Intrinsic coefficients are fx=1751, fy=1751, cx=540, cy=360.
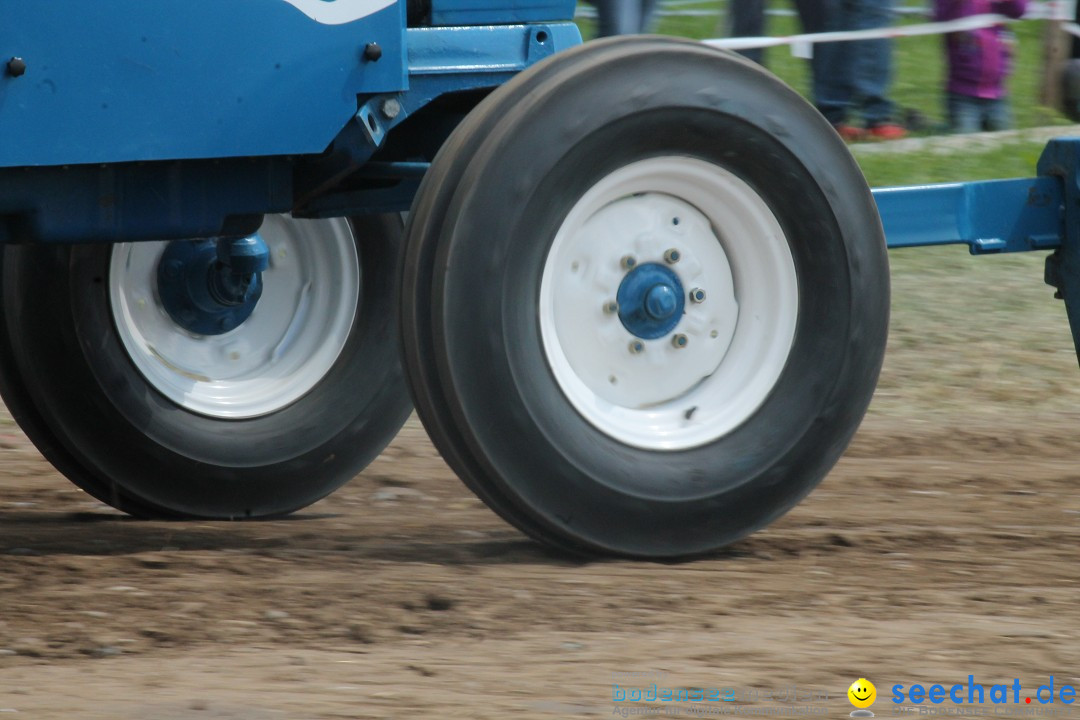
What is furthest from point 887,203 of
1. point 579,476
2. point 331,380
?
point 331,380

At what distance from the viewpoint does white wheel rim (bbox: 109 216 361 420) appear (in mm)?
4477

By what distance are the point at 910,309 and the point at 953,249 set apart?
1.06m

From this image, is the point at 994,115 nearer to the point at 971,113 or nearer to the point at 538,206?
the point at 971,113

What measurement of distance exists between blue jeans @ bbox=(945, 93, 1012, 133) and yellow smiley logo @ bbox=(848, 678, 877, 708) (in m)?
7.12

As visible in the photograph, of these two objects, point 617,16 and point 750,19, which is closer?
point 617,16

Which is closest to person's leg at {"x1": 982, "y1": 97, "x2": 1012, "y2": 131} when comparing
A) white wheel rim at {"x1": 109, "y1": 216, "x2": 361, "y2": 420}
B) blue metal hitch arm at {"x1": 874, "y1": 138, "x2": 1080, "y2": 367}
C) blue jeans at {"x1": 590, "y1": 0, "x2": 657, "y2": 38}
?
blue jeans at {"x1": 590, "y1": 0, "x2": 657, "y2": 38}

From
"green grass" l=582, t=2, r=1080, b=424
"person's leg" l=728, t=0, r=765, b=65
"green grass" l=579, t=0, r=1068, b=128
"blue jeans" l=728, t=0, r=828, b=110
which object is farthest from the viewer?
"green grass" l=579, t=0, r=1068, b=128

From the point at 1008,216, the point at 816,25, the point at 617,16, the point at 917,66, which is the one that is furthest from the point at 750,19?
the point at 1008,216

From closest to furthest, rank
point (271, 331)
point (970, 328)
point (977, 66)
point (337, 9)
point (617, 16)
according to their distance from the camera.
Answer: point (337, 9) < point (271, 331) < point (970, 328) < point (617, 16) < point (977, 66)

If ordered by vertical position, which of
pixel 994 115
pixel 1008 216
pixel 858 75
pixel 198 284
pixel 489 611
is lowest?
pixel 489 611

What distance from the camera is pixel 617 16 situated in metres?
8.21

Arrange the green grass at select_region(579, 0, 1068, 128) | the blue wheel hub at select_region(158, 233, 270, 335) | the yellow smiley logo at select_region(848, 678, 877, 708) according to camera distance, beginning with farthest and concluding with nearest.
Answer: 1. the green grass at select_region(579, 0, 1068, 128)
2. the blue wheel hub at select_region(158, 233, 270, 335)
3. the yellow smiley logo at select_region(848, 678, 877, 708)

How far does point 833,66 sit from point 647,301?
5.40m

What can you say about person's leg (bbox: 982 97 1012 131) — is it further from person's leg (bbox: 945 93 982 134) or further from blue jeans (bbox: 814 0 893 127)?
blue jeans (bbox: 814 0 893 127)
